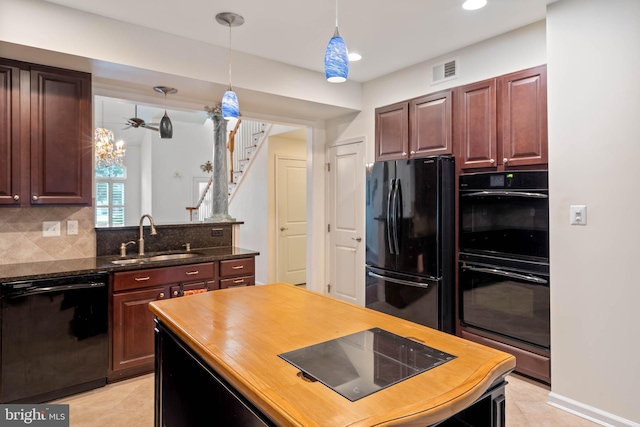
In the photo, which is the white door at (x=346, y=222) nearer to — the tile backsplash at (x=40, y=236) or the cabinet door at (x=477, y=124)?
the cabinet door at (x=477, y=124)

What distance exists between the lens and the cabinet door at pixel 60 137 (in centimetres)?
269

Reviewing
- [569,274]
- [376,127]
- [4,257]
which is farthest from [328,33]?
[4,257]

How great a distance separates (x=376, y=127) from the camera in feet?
13.6

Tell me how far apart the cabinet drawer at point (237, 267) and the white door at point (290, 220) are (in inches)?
94.1

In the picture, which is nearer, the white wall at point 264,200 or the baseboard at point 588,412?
the baseboard at point 588,412

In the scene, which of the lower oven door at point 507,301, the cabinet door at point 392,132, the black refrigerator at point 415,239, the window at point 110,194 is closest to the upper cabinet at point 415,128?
the cabinet door at point 392,132

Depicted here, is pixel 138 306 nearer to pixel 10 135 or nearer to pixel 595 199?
pixel 10 135

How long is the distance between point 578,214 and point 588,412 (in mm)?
1256

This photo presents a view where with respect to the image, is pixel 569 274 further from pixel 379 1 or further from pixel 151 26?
pixel 151 26

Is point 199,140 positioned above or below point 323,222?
above

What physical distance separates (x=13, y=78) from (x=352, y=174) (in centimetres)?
318

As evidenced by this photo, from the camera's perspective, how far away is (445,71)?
3.49 meters

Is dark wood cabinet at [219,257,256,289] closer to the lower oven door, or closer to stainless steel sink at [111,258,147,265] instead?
stainless steel sink at [111,258,147,265]

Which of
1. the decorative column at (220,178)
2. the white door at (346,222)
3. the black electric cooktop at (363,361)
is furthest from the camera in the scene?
the white door at (346,222)
